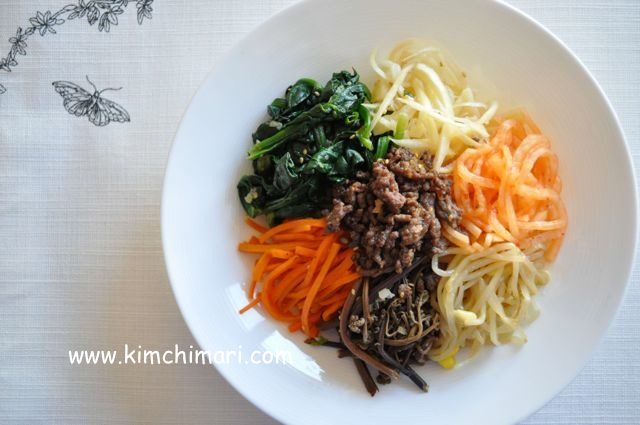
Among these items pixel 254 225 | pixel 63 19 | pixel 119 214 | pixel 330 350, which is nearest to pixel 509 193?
pixel 330 350

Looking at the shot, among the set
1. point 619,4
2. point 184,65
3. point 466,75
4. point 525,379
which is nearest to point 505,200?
point 466,75

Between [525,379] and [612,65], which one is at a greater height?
[612,65]

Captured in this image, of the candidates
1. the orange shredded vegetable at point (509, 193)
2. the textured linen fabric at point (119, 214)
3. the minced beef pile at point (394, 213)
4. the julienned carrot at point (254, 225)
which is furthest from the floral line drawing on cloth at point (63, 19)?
the orange shredded vegetable at point (509, 193)

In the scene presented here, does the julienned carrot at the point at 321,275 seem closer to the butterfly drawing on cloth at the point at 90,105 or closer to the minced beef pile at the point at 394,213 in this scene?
the minced beef pile at the point at 394,213

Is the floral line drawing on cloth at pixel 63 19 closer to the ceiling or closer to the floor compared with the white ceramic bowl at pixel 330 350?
closer to the ceiling

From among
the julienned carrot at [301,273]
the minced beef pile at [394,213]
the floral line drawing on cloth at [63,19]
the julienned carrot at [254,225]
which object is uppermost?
the floral line drawing on cloth at [63,19]

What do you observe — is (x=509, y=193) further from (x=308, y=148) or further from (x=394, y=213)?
(x=308, y=148)

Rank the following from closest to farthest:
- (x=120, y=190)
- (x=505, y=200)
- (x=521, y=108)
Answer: (x=505, y=200), (x=521, y=108), (x=120, y=190)

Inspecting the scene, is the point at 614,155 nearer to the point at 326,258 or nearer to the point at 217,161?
the point at 326,258
